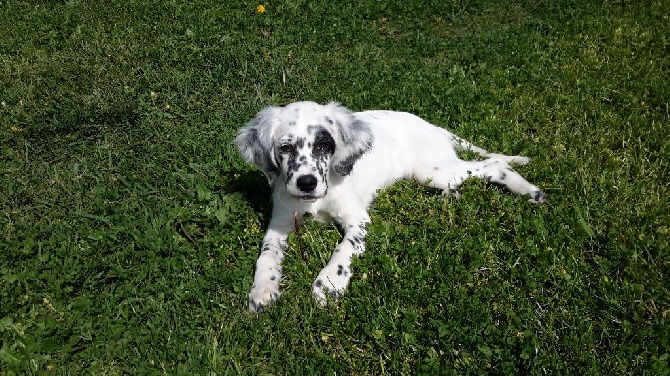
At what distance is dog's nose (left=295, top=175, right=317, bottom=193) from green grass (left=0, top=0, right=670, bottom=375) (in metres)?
0.41

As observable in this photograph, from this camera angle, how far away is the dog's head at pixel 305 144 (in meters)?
3.83

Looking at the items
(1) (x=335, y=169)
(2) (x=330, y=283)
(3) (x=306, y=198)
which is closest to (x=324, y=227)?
(1) (x=335, y=169)

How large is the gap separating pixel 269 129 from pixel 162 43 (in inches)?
151

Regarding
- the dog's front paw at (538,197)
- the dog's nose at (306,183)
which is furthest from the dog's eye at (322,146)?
the dog's front paw at (538,197)

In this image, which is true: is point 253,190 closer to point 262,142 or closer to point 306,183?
point 262,142

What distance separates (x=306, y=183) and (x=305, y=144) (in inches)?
13.0

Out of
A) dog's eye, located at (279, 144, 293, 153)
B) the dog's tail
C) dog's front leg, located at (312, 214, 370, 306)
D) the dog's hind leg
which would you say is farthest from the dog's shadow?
the dog's tail

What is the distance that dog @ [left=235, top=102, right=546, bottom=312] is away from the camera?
375 centimetres

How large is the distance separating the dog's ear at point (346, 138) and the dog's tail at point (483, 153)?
1.06 metres

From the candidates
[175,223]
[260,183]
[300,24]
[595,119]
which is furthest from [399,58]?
[175,223]

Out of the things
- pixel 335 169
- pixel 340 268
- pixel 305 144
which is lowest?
pixel 340 268

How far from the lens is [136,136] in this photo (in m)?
5.45

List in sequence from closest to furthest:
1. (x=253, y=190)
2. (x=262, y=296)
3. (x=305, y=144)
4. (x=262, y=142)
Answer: (x=262, y=296) → (x=305, y=144) → (x=262, y=142) → (x=253, y=190)

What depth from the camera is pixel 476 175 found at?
179 inches
